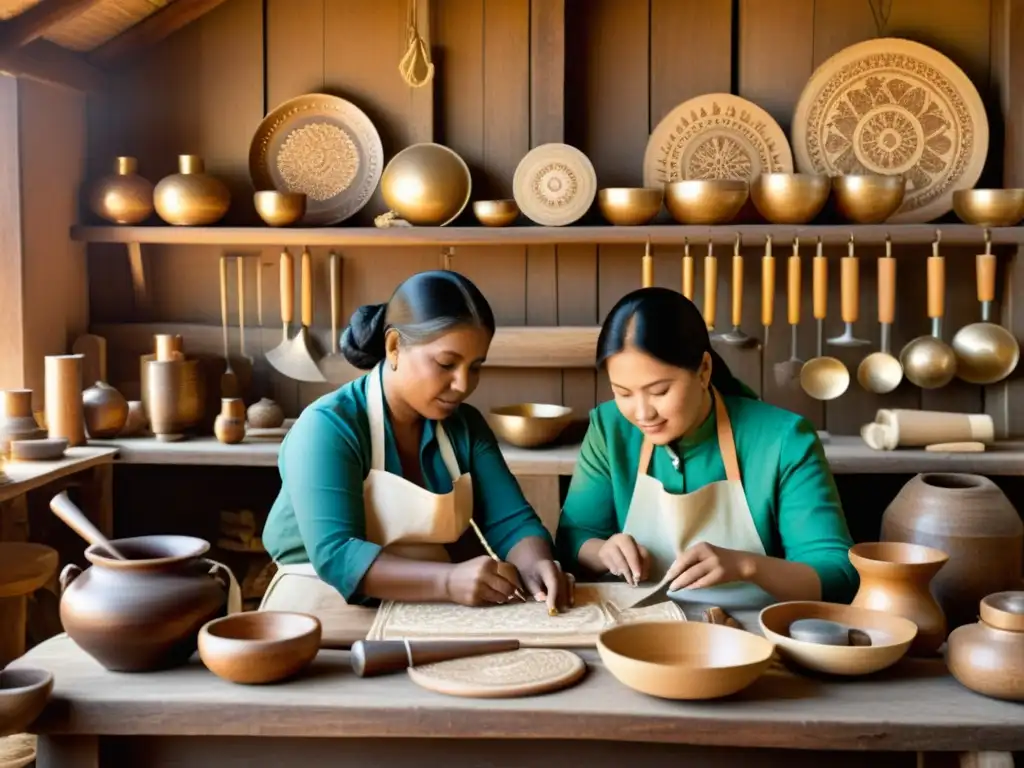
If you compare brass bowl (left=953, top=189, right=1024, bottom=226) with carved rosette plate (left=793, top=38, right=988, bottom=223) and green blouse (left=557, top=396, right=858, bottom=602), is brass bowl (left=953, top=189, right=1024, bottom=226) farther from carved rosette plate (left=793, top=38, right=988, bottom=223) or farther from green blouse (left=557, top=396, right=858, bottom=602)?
green blouse (left=557, top=396, right=858, bottom=602)

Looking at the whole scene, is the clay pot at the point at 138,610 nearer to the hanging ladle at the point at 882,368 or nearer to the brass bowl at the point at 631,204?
the brass bowl at the point at 631,204

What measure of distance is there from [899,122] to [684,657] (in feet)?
8.95

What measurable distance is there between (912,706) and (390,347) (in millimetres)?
1195

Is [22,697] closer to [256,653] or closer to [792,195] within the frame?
[256,653]

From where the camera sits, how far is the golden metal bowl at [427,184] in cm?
390

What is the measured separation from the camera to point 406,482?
92.7 inches

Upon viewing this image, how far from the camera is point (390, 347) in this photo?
235 cm

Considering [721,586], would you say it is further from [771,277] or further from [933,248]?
[933,248]

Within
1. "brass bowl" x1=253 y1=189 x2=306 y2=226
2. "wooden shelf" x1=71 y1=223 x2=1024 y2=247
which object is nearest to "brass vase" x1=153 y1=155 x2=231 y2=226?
"wooden shelf" x1=71 y1=223 x2=1024 y2=247

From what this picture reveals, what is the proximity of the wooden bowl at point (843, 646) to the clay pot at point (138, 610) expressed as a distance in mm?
871

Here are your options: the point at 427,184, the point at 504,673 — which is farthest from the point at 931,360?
the point at 504,673

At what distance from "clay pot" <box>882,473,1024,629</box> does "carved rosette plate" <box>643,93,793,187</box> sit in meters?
1.62

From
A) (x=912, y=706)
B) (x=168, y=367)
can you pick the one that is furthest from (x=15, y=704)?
(x=168, y=367)

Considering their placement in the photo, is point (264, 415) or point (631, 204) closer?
point (631, 204)
